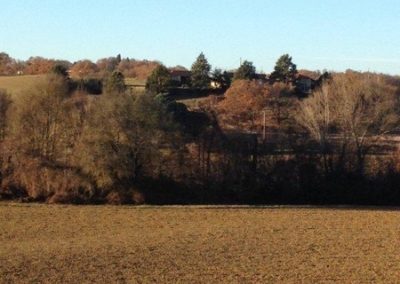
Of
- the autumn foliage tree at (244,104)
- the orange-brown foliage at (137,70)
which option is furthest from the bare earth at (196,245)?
the orange-brown foliage at (137,70)

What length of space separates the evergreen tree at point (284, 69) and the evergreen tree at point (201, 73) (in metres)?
14.3

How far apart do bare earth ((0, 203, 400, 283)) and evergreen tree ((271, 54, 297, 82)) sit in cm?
6238

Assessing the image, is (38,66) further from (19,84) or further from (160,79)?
(19,84)

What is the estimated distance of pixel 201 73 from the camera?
90.8 meters

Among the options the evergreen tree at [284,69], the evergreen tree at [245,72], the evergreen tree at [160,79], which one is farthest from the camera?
the evergreen tree at [284,69]

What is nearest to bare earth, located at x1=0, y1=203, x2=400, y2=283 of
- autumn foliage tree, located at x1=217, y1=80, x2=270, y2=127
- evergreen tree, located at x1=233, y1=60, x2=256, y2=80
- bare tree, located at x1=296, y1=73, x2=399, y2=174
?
bare tree, located at x1=296, y1=73, x2=399, y2=174

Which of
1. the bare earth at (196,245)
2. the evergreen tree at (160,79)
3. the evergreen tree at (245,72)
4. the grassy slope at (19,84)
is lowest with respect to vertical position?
the bare earth at (196,245)

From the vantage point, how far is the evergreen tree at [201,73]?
3556 inches

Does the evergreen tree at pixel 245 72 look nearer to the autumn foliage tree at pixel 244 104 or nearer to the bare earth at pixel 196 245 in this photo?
the autumn foliage tree at pixel 244 104

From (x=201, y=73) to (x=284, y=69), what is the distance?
1786 centimetres

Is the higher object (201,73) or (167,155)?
(201,73)

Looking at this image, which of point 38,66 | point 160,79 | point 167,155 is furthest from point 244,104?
point 38,66

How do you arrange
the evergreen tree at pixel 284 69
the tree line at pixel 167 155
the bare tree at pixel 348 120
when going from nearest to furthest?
the tree line at pixel 167 155, the bare tree at pixel 348 120, the evergreen tree at pixel 284 69

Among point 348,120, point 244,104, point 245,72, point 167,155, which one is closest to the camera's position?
point 167,155
